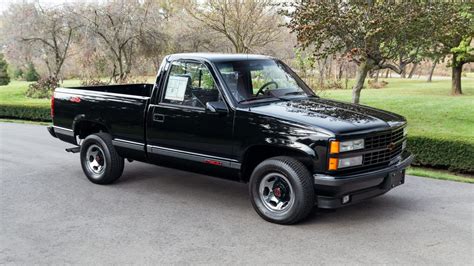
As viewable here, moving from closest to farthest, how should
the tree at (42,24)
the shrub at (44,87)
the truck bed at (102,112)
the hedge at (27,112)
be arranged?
1. the truck bed at (102,112)
2. the hedge at (27,112)
3. the shrub at (44,87)
4. the tree at (42,24)

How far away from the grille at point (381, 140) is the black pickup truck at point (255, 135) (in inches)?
0.5

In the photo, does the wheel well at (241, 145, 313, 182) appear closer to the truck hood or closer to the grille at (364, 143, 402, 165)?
the truck hood

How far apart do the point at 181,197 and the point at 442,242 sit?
10.8 ft

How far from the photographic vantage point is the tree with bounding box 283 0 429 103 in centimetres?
1057

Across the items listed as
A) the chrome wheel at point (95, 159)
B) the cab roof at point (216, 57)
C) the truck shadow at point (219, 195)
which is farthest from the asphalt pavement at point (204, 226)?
the cab roof at point (216, 57)

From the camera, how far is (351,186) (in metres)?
→ 4.91

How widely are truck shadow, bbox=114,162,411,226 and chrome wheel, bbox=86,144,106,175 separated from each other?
1.28 feet

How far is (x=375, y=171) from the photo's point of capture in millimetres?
5125

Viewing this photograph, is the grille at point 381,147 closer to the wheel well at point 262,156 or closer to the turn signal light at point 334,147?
the turn signal light at point 334,147

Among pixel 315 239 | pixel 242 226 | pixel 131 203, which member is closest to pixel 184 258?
pixel 242 226

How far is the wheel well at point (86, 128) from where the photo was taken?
7.28 meters

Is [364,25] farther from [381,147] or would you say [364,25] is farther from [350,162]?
[350,162]

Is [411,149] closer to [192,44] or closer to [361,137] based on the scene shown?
[361,137]

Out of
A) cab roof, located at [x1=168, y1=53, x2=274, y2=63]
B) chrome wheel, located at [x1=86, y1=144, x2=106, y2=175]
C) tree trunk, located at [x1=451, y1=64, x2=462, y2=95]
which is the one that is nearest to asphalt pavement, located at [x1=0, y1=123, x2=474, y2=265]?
chrome wheel, located at [x1=86, y1=144, x2=106, y2=175]
